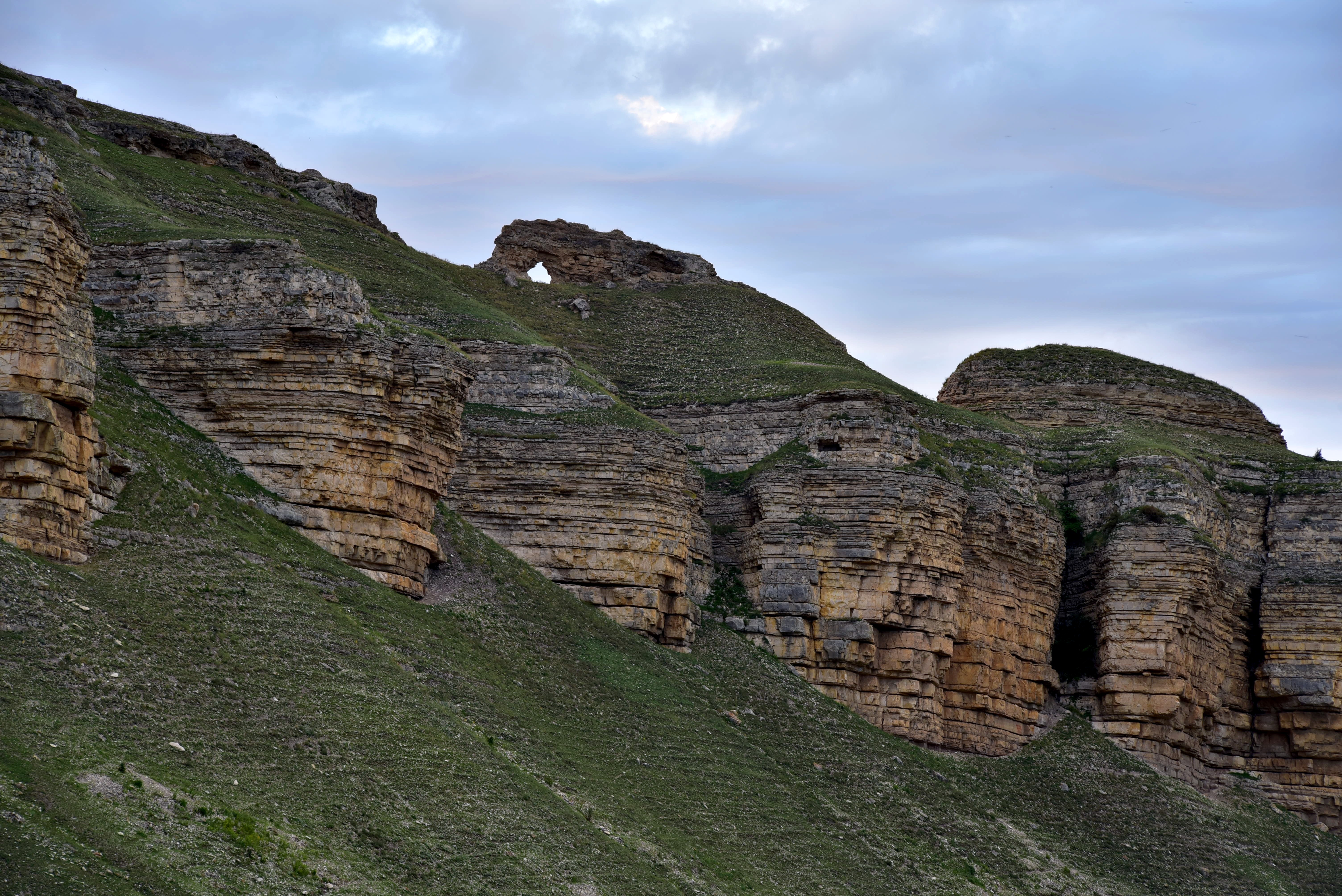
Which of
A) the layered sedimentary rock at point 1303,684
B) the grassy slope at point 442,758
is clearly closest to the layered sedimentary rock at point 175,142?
the grassy slope at point 442,758

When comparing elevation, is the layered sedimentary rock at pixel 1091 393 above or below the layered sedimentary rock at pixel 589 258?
below

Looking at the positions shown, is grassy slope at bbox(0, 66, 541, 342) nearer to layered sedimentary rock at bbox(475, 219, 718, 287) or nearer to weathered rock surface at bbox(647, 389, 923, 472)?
weathered rock surface at bbox(647, 389, 923, 472)

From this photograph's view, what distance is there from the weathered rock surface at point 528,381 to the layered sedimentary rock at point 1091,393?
1087 inches

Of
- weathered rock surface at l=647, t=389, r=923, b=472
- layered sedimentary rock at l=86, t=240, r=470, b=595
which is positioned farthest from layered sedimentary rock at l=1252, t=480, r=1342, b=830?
layered sedimentary rock at l=86, t=240, r=470, b=595

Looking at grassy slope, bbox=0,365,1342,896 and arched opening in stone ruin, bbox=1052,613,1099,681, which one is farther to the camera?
arched opening in stone ruin, bbox=1052,613,1099,681

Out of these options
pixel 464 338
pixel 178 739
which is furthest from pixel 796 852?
pixel 464 338

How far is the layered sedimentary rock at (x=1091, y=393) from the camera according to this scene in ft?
259

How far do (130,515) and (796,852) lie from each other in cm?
1764

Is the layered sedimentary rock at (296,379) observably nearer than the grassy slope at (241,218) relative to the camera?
Yes

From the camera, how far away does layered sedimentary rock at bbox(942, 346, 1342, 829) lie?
210ft

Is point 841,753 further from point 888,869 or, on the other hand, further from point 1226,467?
point 1226,467

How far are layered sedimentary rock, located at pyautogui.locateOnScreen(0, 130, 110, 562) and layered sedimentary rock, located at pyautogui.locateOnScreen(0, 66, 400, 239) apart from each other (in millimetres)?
25666

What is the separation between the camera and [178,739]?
2852cm

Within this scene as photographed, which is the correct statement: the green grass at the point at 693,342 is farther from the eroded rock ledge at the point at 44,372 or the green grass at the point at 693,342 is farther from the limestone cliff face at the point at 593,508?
the eroded rock ledge at the point at 44,372
